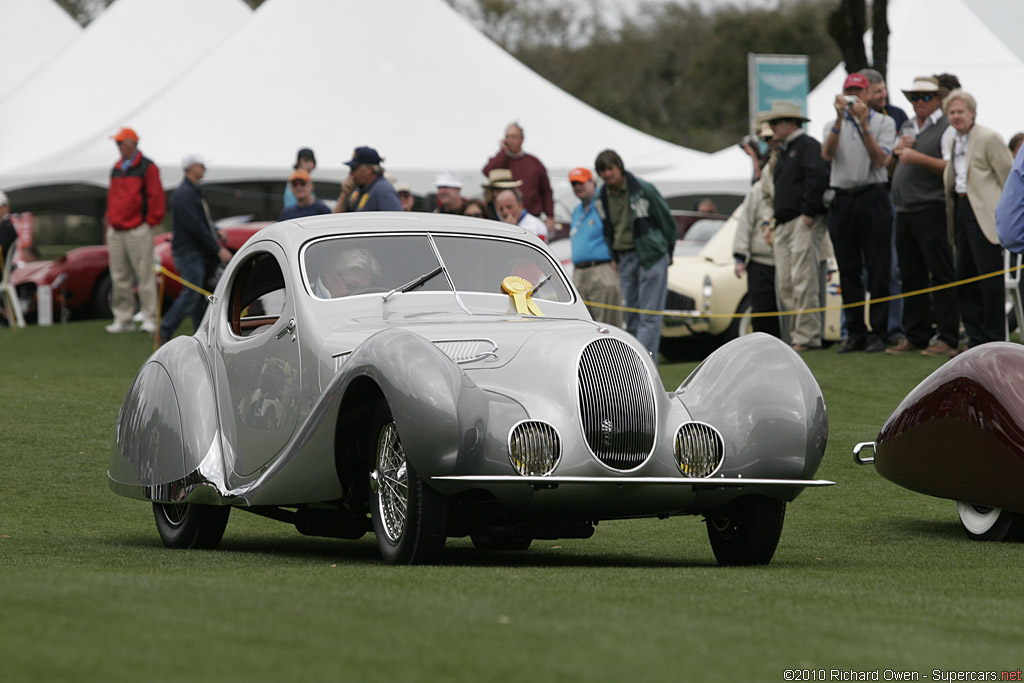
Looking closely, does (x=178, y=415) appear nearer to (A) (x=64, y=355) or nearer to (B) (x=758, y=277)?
(B) (x=758, y=277)

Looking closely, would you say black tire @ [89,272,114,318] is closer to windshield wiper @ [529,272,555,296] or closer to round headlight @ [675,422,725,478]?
A: windshield wiper @ [529,272,555,296]

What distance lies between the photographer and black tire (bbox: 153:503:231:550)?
7621mm

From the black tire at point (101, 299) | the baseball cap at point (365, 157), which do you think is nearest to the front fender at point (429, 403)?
the baseball cap at point (365, 157)

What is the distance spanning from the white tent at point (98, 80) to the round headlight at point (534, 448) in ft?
94.0

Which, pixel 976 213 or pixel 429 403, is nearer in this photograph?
pixel 429 403

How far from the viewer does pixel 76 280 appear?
2350 cm

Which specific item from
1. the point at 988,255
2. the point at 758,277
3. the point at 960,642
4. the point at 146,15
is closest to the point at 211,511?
the point at 960,642

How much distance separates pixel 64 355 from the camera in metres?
17.4

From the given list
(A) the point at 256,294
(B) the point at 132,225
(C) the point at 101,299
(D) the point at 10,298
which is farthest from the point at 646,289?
(C) the point at 101,299

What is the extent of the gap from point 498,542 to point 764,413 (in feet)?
5.36

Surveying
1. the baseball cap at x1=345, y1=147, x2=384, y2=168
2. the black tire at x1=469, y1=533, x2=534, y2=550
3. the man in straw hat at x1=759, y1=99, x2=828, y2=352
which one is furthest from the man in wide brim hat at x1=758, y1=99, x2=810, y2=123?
the black tire at x1=469, y1=533, x2=534, y2=550

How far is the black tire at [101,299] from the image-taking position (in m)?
23.6

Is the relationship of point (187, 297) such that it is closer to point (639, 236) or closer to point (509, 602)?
point (639, 236)

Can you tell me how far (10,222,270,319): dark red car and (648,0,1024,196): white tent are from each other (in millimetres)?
8439
